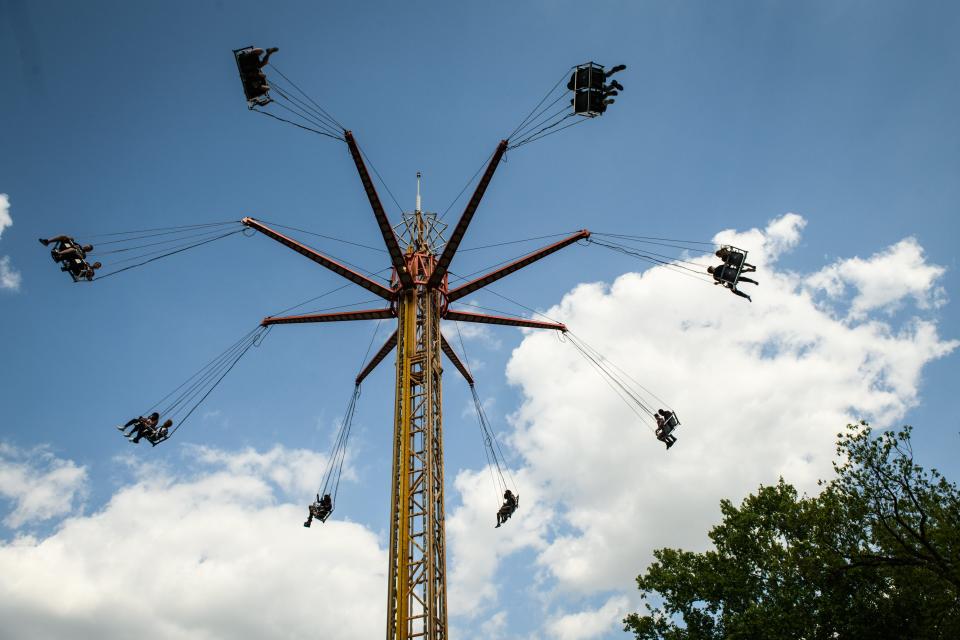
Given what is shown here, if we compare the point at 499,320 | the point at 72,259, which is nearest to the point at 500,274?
the point at 499,320

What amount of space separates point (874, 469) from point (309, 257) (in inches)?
792

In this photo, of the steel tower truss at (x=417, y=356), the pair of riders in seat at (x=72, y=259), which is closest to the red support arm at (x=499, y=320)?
the steel tower truss at (x=417, y=356)

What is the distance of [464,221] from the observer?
85.0 ft

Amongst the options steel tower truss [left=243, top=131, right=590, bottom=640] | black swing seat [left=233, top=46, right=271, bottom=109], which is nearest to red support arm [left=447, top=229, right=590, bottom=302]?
steel tower truss [left=243, top=131, right=590, bottom=640]

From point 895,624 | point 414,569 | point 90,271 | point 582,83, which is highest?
point 582,83

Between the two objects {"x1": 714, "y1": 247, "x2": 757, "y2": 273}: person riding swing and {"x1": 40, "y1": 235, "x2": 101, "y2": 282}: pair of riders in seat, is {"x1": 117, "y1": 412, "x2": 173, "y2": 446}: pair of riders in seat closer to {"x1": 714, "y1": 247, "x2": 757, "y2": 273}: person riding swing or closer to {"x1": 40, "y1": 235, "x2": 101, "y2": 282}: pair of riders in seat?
{"x1": 40, "y1": 235, "x2": 101, "y2": 282}: pair of riders in seat

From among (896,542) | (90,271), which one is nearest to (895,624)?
(896,542)

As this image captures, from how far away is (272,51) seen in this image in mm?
21094

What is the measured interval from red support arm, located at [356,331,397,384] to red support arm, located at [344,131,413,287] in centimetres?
320

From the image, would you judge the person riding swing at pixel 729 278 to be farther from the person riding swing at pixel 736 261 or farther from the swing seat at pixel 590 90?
the swing seat at pixel 590 90

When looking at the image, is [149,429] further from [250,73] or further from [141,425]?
[250,73]

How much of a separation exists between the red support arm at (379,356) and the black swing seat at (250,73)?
10778 mm

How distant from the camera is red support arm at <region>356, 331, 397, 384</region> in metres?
29.6

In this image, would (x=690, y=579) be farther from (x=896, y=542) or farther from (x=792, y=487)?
(x=896, y=542)
